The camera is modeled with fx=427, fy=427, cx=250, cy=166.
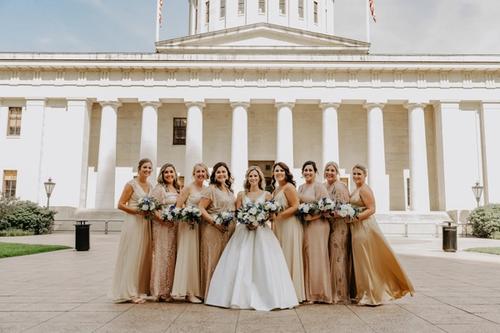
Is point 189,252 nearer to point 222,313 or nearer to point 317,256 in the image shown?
point 222,313

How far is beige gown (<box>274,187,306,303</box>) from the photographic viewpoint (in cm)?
743

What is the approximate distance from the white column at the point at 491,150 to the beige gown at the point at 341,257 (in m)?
28.7

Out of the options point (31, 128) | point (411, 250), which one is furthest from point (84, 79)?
point (411, 250)

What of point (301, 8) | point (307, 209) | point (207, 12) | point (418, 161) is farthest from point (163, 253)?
point (207, 12)

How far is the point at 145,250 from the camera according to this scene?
790 centimetres

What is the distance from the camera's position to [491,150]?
3234 centimetres

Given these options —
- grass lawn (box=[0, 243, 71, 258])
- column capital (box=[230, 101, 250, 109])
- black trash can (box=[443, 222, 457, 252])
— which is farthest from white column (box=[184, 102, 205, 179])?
black trash can (box=[443, 222, 457, 252])

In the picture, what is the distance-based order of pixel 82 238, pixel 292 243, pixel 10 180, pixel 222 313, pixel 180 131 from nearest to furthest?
pixel 222 313, pixel 292 243, pixel 82 238, pixel 10 180, pixel 180 131

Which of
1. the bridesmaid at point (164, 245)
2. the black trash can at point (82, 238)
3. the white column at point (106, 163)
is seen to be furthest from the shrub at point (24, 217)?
the bridesmaid at point (164, 245)

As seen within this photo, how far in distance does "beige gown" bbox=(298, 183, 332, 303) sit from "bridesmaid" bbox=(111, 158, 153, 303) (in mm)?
2916

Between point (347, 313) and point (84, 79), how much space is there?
31.1m

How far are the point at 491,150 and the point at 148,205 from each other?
3193cm

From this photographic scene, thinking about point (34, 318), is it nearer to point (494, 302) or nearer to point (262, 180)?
point (262, 180)

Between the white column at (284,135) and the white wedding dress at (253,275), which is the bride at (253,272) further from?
the white column at (284,135)
